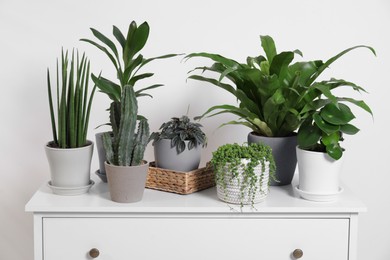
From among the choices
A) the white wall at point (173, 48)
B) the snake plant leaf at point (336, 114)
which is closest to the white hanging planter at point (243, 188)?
the snake plant leaf at point (336, 114)

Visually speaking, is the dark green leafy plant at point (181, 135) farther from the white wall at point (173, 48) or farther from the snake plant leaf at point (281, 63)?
the white wall at point (173, 48)

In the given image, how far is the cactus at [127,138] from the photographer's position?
5.50 feet

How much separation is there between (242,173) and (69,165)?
0.52 meters

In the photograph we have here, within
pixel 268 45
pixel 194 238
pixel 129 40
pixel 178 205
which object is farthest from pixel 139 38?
pixel 194 238

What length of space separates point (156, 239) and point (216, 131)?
71cm

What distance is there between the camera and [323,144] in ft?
5.77

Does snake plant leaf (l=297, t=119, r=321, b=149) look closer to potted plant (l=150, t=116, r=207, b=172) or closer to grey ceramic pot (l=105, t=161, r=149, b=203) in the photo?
potted plant (l=150, t=116, r=207, b=172)

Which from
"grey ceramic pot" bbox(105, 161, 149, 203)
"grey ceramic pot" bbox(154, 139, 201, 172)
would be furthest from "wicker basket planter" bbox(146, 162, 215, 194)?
"grey ceramic pot" bbox(105, 161, 149, 203)

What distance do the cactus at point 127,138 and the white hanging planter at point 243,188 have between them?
10.3 inches

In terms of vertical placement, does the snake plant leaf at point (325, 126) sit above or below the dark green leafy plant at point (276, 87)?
below

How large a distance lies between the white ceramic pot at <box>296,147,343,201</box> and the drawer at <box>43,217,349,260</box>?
80 mm

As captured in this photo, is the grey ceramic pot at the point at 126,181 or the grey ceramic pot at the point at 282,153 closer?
the grey ceramic pot at the point at 126,181

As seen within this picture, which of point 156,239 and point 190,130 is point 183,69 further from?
point 156,239

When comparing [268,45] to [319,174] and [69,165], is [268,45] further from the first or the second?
[69,165]
